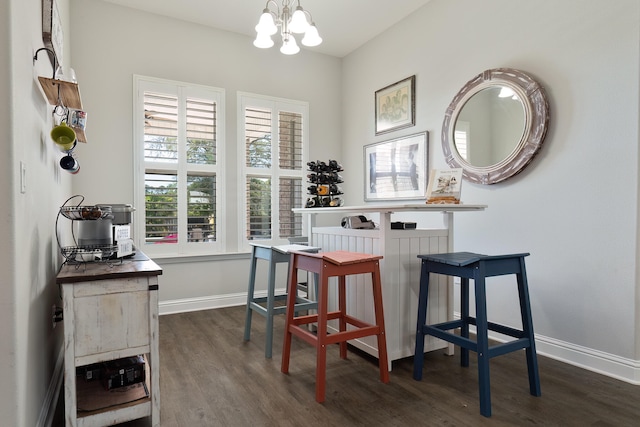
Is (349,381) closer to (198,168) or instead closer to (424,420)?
(424,420)

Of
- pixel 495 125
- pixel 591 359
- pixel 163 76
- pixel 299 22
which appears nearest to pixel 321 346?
pixel 591 359

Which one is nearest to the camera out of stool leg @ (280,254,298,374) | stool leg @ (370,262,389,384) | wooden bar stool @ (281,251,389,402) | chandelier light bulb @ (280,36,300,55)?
wooden bar stool @ (281,251,389,402)

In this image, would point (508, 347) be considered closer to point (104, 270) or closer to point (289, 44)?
point (104, 270)

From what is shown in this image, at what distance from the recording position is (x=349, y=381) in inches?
85.9

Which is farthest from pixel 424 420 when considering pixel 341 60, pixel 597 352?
pixel 341 60

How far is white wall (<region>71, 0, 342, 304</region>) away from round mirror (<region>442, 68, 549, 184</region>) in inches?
74.8

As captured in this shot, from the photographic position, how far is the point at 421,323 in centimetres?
223

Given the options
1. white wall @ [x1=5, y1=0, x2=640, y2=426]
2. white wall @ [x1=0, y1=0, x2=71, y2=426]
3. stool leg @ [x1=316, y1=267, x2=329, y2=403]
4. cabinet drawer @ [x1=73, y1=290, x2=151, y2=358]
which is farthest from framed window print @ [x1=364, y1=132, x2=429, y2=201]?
white wall @ [x1=0, y1=0, x2=71, y2=426]

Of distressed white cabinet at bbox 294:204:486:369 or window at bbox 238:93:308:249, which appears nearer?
distressed white cabinet at bbox 294:204:486:369

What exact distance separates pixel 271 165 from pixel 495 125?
2.38 meters

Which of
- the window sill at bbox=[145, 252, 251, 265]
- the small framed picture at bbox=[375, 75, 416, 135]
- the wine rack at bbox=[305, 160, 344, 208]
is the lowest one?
the window sill at bbox=[145, 252, 251, 265]

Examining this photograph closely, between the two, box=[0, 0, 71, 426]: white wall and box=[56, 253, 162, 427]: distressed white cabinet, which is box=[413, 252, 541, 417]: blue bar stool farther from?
box=[0, 0, 71, 426]: white wall

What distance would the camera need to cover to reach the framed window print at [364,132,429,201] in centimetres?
365

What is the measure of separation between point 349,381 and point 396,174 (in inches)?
92.6
